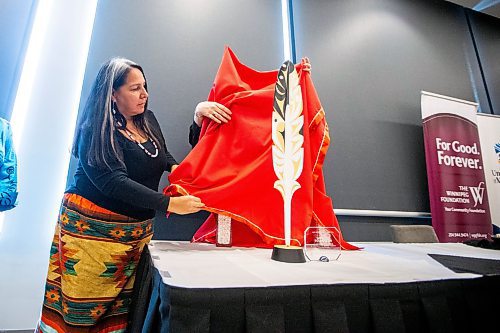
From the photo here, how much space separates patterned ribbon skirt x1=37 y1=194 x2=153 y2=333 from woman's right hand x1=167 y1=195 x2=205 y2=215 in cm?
18

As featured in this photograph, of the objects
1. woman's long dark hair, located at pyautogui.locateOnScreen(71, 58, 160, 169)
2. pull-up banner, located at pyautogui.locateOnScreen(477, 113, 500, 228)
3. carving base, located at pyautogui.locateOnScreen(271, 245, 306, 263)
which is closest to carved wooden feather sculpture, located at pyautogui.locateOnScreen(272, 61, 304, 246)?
carving base, located at pyautogui.locateOnScreen(271, 245, 306, 263)

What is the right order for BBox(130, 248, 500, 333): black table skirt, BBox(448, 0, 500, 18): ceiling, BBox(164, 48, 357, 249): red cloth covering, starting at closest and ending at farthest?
BBox(130, 248, 500, 333): black table skirt → BBox(164, 48, 357, 249): red cloth covering → BBox(448, 0, 500, 18): ceiling

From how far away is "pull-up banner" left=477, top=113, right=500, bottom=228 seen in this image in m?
1.97

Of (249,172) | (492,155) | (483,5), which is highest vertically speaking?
(483,5)

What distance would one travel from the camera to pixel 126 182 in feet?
2.14

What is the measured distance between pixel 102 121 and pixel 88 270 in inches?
15.8

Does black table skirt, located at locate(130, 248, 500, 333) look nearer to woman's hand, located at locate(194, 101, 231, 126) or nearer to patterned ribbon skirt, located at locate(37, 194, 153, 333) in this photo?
patterned ribbon skirt, located at locate(37, 194, 153, 333)

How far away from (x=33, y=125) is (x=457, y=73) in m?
3.03

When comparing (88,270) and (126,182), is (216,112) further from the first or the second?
(88,270)

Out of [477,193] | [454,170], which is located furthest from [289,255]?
[477,193]

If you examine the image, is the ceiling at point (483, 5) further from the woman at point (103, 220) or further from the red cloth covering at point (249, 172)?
the woman at point (103, 220)

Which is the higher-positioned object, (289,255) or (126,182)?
(126,182)

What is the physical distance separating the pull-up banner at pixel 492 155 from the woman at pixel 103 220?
2343 millimetres

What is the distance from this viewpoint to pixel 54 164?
124cm
